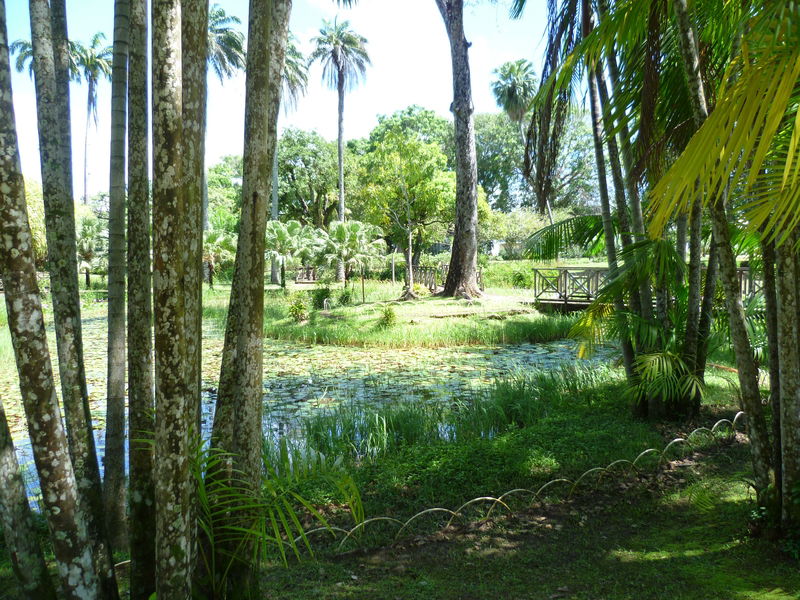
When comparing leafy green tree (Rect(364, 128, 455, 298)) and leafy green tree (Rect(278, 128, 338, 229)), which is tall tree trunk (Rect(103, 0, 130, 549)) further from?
leafy green tree (Rect(278, 128, 338, 229))

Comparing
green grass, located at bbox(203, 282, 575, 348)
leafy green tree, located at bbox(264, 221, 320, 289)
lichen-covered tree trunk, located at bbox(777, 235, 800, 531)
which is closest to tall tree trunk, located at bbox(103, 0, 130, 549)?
lichen-covered tree trunk, located at bbox(777, 235, 800, 531)

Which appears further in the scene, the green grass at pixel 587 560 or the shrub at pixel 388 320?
the shrub at pixel 388 320

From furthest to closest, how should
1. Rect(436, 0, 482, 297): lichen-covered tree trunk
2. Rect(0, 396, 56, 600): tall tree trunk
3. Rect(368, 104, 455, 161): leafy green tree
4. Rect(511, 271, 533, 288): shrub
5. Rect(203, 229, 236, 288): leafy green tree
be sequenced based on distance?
1. Rect(368, 104, 455, 161): leafy green tree
2. Rect(511, 271, 533, 288): shrub
3. Rect(203, 229, 236, 288): leafy green tree
4. Rect(436, 0, 482, 297): lichen-covered tree trunk
5. Rect(0, 396, 56, 600): tall tree trunk

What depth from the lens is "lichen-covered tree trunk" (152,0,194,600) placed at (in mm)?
1894

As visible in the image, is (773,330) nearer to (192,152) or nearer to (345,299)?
(192,152)

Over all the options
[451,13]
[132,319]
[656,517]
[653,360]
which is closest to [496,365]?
[653,360]

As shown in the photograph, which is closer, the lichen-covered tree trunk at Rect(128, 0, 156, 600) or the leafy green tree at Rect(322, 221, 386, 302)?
the lichen-covered tree trunk at Rect(128, 0, 156, 600)

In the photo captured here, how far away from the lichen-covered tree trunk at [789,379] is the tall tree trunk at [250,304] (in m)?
2.65

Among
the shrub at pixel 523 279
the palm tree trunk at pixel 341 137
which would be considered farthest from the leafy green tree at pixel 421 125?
the shrub at pixel 523 279

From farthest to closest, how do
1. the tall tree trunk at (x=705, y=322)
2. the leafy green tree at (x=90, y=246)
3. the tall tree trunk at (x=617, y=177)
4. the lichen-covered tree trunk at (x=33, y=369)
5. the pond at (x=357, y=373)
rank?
the leafy green tree at (x=90, y=246)
the pond at (x=357, y=373)
the tall tree trunk at (x=705, y=322)
the tall tree trunk at (x=617, y=177)
the lichen-covered tree trunk at (x=33, y=369)

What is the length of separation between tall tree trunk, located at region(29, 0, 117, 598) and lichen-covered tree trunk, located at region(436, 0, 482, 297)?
1572cm

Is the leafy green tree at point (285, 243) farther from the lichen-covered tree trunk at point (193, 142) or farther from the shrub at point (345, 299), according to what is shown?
the lichen-covered tree trunk at point (193, 142)

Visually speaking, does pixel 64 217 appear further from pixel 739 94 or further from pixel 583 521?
pixel 583 521

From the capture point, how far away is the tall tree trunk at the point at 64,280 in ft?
Answer: 8.04
